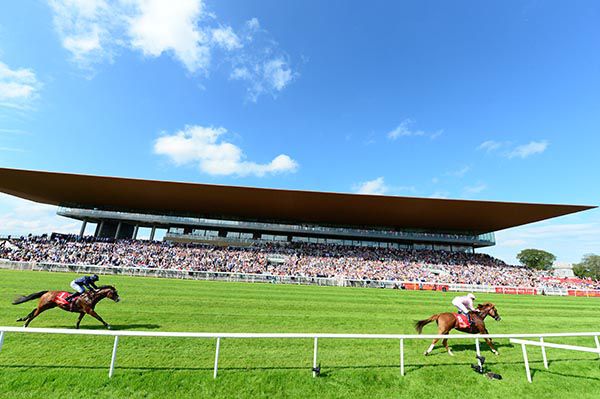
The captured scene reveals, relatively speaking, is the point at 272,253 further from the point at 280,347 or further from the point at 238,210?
the point at 280,347

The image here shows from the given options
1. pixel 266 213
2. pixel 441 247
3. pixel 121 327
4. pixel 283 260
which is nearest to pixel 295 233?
pixel 266 213

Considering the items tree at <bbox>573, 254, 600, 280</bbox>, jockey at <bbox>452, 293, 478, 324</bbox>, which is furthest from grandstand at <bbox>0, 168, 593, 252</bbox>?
tree at <bbox>573, 254, 600, 280</bbox>

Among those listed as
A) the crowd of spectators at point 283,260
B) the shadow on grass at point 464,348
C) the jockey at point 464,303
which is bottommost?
the shadow on grass at point 464,348

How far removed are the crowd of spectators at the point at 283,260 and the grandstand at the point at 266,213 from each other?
4.09 metres

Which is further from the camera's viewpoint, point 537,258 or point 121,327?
point 537,258

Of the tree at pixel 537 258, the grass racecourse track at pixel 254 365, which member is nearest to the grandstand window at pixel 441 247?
the grass racecourse track at pixel 254 365

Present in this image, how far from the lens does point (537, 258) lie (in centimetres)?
7800

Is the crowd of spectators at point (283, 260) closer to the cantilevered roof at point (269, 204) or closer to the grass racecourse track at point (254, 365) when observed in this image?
the cantilevered roof at point (269, 204)

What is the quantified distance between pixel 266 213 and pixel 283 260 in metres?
7.55

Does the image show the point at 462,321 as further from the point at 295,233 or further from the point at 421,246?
the point at 421,246

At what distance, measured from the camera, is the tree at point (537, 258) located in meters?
76.6

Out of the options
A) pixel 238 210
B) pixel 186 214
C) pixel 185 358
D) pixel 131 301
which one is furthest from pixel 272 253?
pixel 185 358

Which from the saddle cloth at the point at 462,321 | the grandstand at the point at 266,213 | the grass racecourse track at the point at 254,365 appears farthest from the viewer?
the grandstand at the point at 266,213

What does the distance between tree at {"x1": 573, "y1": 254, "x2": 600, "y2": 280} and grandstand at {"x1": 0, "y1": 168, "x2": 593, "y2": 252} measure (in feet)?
201
